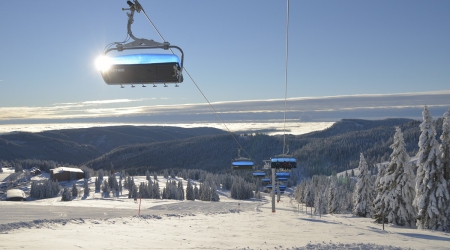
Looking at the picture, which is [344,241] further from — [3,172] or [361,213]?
[3,172]

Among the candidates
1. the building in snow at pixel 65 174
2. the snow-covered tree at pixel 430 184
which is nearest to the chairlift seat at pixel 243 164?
the snow-covered tree at pixel 430 184

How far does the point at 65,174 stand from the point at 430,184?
141 m

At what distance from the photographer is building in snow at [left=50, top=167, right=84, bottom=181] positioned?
149000 mm

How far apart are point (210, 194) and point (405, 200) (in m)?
66.1

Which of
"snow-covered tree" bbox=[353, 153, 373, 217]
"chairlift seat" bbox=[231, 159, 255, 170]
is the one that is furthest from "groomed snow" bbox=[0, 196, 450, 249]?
"snow-covered tree" bbox=[353, 153, 373, 217]

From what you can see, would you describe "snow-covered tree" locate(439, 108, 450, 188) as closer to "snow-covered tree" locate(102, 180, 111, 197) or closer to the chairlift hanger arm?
the chairlift hanger arm

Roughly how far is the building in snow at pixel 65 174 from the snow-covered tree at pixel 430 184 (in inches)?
5441

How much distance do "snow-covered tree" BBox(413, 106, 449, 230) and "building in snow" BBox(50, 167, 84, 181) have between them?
138192mm

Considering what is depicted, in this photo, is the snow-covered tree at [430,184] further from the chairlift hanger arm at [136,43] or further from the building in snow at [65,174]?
the building in snow at [65,174]

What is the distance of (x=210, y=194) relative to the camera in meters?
99.4

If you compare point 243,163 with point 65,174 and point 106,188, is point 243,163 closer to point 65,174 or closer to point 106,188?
point 106,188

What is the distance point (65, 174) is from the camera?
5950 inches

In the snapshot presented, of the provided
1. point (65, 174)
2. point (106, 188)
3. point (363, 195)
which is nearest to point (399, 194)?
point (363, 195)

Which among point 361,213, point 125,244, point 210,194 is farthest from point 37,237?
point 210,194
